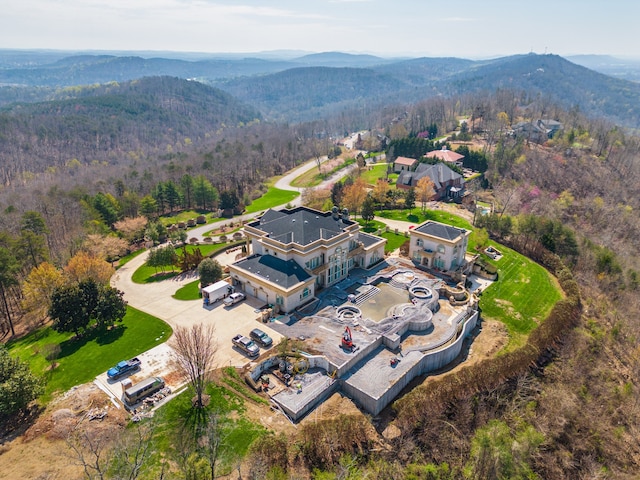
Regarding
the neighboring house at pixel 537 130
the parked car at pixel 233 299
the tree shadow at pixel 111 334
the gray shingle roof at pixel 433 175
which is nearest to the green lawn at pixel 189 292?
the parked car at pixel 233 299

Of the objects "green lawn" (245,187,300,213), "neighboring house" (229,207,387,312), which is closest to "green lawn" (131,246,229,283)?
"neighboring house" (229,207,387,312)

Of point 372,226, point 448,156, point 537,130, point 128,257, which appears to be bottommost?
point 128,257

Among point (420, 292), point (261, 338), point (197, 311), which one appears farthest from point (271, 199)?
point (261, 338)

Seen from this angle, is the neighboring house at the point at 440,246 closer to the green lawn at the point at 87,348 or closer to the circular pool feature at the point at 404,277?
the circular pool feature at the point at 404,277

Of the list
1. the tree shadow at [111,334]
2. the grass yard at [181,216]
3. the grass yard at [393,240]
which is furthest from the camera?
the grass yard at [181,216]

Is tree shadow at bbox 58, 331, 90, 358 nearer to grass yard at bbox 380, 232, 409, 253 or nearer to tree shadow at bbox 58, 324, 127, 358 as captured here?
tree shadow at bbox 58, 324, 127, 358

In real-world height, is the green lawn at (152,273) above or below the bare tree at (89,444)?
below

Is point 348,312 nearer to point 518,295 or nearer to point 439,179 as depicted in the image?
point 518,295
